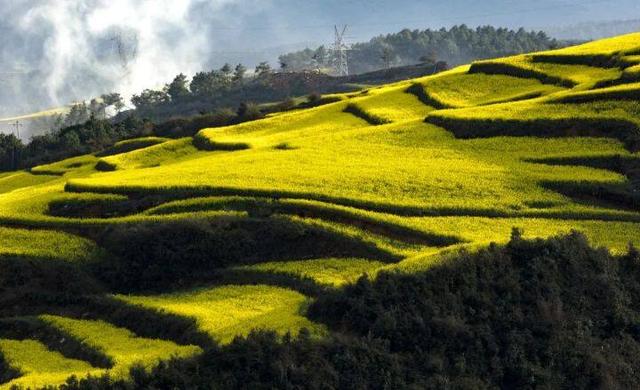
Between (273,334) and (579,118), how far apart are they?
1913cm

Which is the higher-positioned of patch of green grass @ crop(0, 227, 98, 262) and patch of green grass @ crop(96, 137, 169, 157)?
patch of green grass @ crop(0, 227, 98, 262)

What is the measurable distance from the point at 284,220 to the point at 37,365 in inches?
307

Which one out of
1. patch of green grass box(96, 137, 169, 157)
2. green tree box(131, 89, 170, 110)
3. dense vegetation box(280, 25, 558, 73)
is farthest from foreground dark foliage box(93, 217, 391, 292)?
dense vegetation box(280, 25, 558, 73)

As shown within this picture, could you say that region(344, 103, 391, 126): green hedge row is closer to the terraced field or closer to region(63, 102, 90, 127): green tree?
the terraced field

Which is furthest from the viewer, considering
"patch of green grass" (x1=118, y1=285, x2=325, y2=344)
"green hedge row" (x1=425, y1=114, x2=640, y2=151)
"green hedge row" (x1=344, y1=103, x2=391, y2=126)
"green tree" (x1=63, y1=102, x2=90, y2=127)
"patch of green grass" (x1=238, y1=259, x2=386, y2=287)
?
"green tree" (x1=63, y1=102, x2=90, y2=127)

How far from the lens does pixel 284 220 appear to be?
23.6 metres

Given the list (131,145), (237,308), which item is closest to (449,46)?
(131,145)

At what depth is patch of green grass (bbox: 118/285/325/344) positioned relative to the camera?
1742 cm

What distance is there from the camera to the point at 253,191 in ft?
84.3

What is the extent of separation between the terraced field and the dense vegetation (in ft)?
374

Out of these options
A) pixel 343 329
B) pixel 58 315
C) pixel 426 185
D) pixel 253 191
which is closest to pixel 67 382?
pixel 343 329

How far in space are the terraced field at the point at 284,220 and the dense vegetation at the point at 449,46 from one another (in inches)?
4485

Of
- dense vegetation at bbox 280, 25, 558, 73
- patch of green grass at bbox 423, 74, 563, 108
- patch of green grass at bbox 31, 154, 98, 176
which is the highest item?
patch of green grass at bbox 423, 74, 563, 108

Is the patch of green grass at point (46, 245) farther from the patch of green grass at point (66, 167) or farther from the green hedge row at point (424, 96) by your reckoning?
the green hedge row at point (424, 96)
